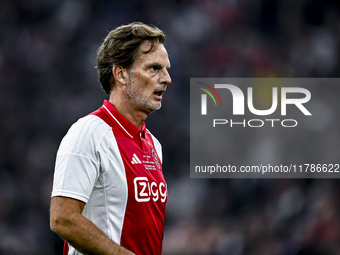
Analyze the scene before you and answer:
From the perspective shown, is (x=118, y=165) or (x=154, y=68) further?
(x=154, y=68)

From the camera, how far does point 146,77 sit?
1.32 m

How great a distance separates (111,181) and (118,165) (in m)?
0.06

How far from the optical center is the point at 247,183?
3.52 m

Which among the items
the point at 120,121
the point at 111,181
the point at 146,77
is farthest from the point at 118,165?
the point at 146,77

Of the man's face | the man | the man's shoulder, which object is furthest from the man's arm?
the man's face

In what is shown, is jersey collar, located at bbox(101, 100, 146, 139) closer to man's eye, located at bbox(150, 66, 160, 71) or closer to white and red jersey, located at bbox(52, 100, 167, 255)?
white and red jersey, located at bbox(52, 100, 167, 255)

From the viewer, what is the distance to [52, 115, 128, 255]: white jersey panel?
40.8 inches

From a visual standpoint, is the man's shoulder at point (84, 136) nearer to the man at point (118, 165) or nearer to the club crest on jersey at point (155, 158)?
the man at point (118, 165)

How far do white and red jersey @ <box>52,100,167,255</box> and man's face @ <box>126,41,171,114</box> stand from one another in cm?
12

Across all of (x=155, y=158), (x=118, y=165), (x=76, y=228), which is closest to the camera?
(x=76, y=228)

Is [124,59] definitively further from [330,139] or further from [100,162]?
[330,139]

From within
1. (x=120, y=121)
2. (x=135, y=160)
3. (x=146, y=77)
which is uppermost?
(x=146, y=77)

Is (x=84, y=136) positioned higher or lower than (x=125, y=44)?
lower

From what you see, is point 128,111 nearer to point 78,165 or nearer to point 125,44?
point 125,44
